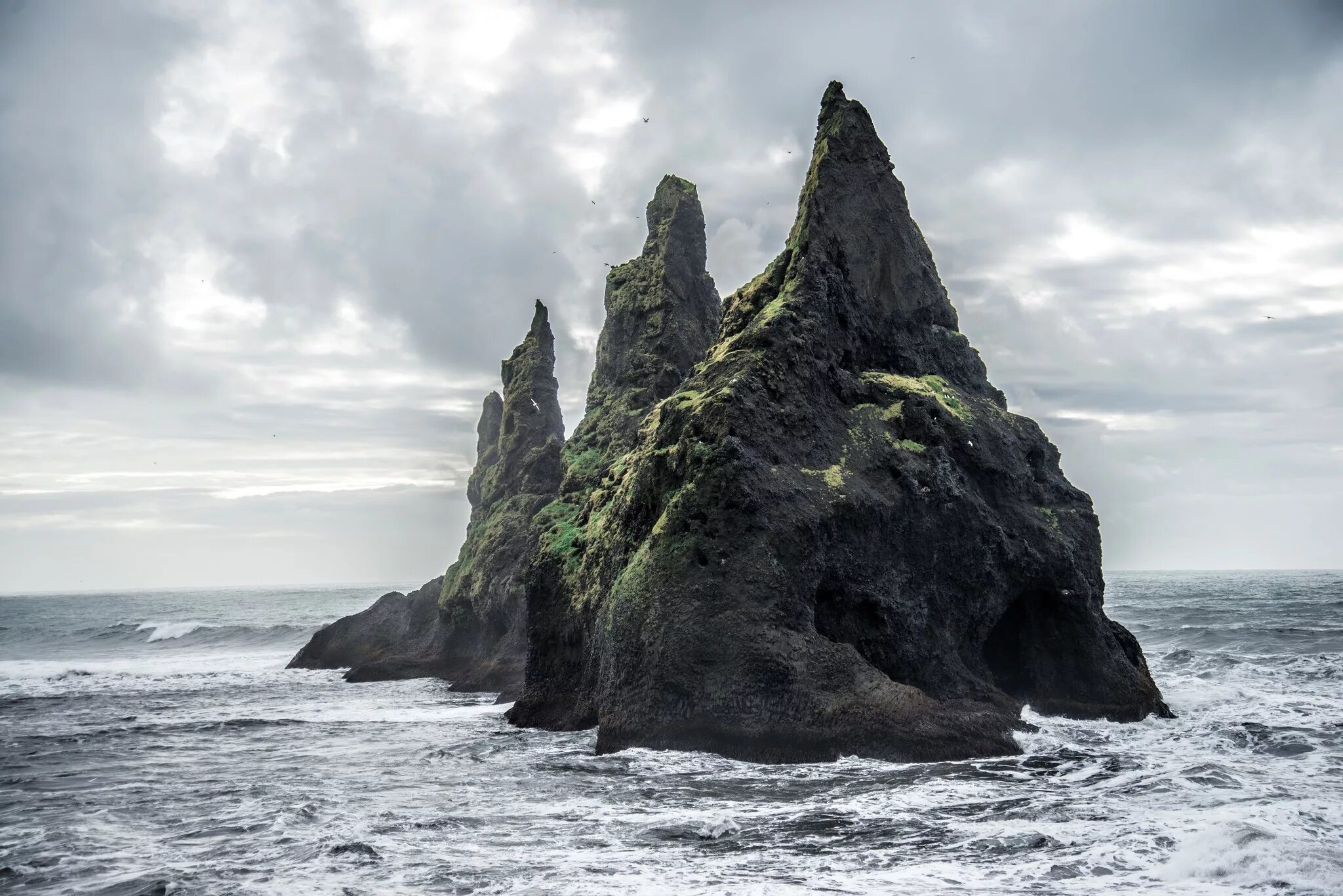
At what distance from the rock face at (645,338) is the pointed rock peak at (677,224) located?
36 mm

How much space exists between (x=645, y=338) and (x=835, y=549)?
1737 centimetres

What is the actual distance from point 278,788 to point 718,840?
8.87m

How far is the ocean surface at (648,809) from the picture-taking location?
10641 mm

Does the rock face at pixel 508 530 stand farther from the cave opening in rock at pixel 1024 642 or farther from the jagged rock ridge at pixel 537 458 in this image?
the cave opening in rock at pixel 1024 642

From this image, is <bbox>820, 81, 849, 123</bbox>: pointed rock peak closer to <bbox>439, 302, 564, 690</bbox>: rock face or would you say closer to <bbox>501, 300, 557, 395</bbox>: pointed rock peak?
<bbox>439, 302, 564, 690</bbox>: rock face

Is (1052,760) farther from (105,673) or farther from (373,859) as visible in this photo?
(105,673)

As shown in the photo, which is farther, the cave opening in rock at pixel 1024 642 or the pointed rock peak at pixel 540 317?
the pointed rock peak at pixel 540 317

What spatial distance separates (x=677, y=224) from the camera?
3644 cm

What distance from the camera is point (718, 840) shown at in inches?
470

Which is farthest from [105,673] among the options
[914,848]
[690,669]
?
[914,848]

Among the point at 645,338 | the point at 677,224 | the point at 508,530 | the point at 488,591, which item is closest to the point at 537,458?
the point at 508,530

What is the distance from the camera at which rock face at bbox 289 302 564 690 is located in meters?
36.1

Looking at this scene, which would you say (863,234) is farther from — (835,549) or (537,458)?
(537,458)

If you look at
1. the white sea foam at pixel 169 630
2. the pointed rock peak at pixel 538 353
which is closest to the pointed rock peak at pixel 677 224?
the pointed rock peak at pixel 538 353
